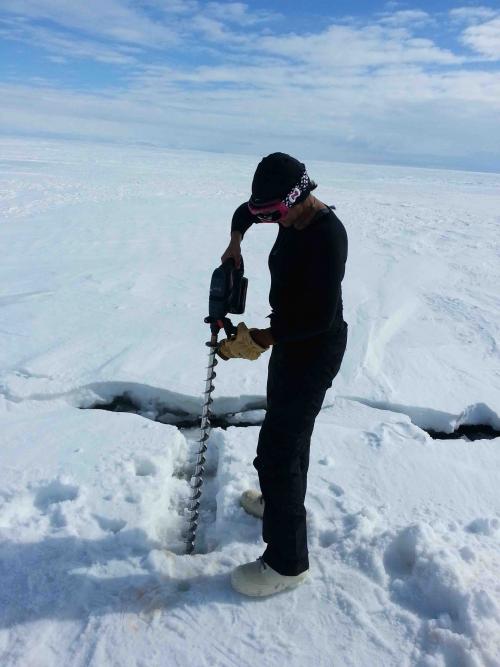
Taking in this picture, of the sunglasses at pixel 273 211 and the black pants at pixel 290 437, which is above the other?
the sunglasses at pixel 273 211

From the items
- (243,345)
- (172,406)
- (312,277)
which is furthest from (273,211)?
(172,406)

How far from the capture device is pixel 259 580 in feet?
7.32

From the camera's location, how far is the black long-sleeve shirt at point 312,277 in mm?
1960

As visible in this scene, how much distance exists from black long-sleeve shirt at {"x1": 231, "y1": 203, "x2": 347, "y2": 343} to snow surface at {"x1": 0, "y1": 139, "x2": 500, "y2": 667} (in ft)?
4.08

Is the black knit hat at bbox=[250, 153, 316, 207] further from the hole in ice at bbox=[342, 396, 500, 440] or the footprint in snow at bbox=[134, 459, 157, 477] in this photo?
the hole in ice at bbox=[342, 396, 500, 440]

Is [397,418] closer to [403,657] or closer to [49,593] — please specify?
[403,657]

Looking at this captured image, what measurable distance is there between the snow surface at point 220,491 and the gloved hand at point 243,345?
1.10 metres

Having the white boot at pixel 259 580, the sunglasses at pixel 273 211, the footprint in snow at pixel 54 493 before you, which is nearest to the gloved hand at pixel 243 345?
the sunglasses at pixel 273 211

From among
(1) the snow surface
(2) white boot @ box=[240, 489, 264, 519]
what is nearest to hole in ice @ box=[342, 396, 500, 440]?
(1) the snow surface

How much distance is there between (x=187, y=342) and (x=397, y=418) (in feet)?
7.40

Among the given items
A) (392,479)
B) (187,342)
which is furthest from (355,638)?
(187,342)

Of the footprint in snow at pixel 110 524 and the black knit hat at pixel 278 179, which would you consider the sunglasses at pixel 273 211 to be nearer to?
the black knit hat at pixel 278 179

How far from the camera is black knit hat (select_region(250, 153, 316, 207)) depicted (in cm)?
199

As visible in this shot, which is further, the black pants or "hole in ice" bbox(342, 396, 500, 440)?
"hole in ice" bbox(342, 396, 500, 440)
